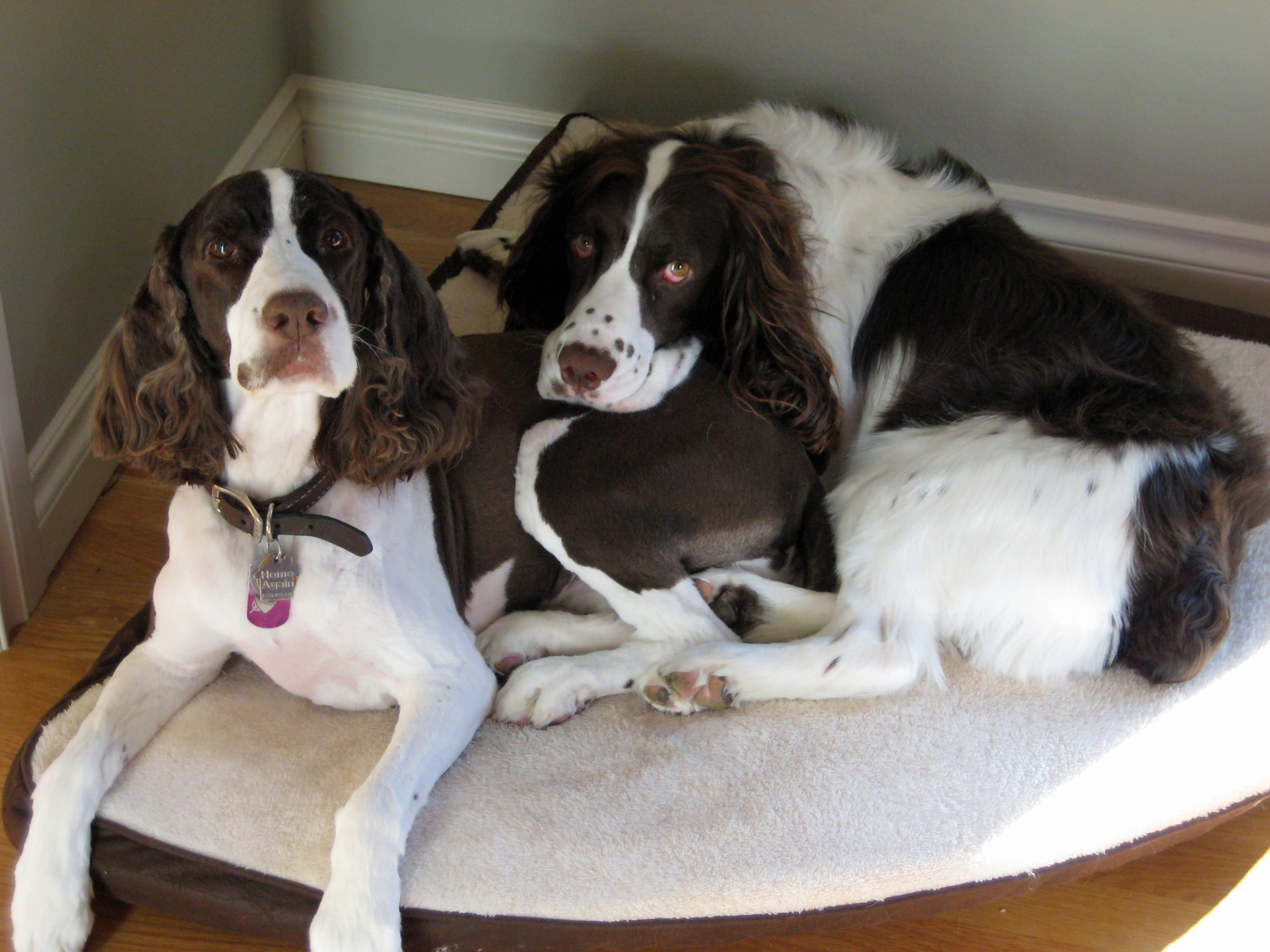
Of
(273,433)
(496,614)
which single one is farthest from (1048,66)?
(273,433)

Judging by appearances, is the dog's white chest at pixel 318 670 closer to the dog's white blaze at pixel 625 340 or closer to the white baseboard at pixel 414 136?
the dog's white blaze at pixel 625 340

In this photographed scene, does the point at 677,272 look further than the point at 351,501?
Yes

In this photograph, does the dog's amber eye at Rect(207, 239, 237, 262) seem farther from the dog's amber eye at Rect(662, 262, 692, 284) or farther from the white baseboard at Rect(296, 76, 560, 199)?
the white baseboard at Rect(296, 76, 560, 199)

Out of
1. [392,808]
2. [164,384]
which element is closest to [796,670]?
[392,808]

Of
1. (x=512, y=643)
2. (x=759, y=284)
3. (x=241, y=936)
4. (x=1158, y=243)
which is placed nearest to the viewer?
(x=241, y=936)

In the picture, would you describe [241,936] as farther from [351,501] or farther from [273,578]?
[351,501]

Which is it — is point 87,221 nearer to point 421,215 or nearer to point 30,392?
point 30,392

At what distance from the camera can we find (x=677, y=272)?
2.18 metres

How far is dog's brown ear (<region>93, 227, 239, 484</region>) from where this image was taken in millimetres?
1614

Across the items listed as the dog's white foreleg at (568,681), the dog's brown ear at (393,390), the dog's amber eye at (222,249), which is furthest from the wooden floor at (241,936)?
the dog's amber eye at (222,249)

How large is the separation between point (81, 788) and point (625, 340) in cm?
113

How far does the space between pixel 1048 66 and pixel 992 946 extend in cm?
226

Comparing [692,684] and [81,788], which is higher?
[692,684]

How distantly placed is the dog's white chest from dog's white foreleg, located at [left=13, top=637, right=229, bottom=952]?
0.11 m
